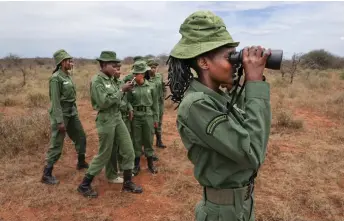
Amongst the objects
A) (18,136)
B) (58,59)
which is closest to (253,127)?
(58,59)

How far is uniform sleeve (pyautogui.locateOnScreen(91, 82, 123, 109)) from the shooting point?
412 cm

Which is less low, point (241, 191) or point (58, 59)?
point (58, 59)

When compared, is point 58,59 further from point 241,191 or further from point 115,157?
point 241,191

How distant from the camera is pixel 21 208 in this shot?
418cm

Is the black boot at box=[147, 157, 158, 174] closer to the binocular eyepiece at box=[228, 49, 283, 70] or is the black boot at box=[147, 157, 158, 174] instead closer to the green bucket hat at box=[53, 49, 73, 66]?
the green bucket hat at box=[53, 49, 73, 66]

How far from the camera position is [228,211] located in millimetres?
1578

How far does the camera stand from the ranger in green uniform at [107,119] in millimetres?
4191

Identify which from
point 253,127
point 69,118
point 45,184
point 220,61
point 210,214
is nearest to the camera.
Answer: point 253,127

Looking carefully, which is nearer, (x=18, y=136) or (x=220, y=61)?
(x=220, y=61)

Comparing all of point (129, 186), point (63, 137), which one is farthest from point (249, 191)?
point (63, 137)

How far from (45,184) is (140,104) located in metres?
1.80

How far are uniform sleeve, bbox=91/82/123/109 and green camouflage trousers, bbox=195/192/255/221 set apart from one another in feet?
8.82

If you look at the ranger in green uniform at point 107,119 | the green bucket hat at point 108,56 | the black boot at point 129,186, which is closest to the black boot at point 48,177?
the ranger in green uniform at point 107,119

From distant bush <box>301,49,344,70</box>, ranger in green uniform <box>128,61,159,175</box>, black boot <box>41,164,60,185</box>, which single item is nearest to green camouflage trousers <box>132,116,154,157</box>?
ranger in green uniform <box>128,61,159,175</box>
